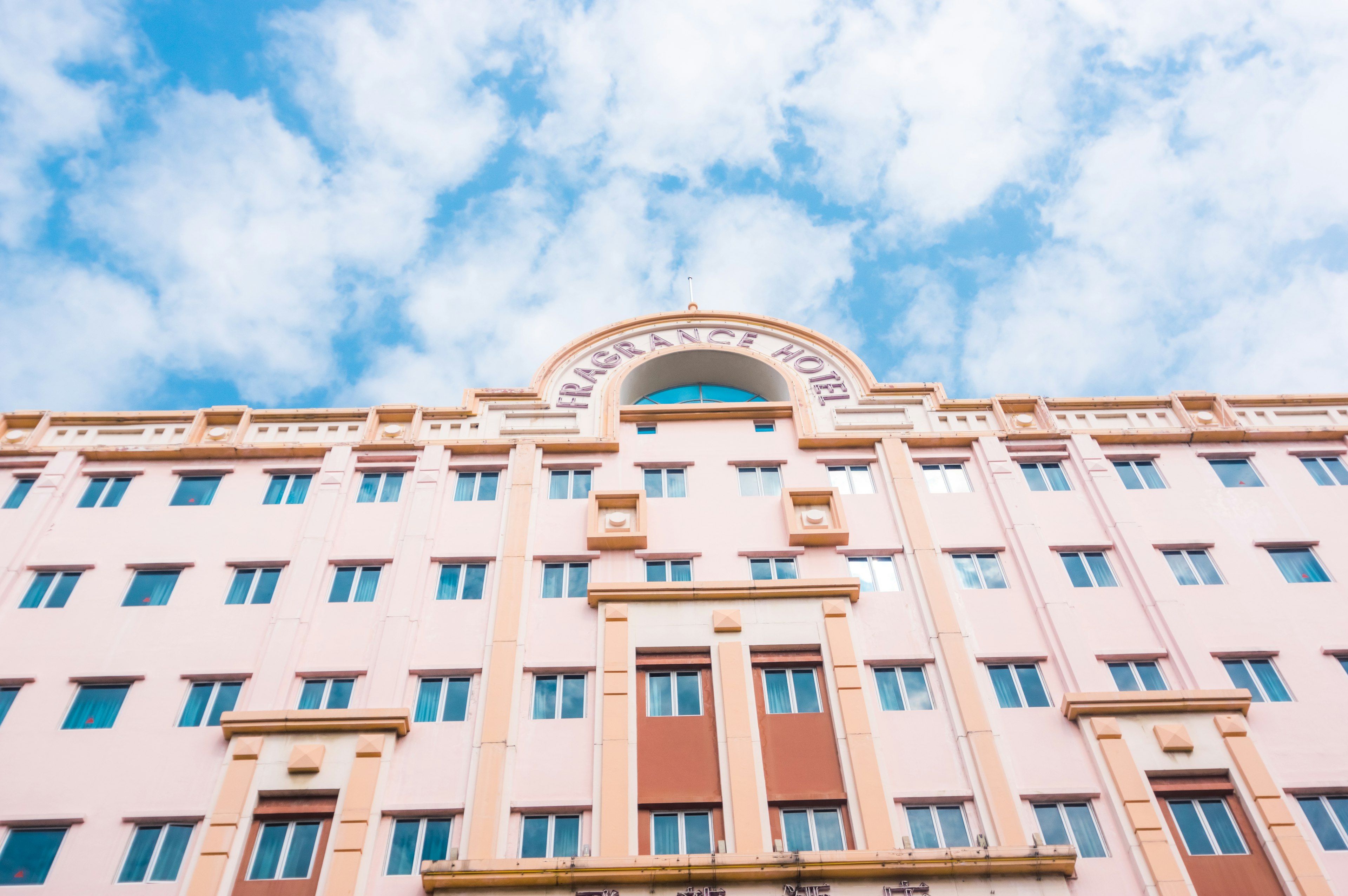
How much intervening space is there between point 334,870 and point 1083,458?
26.1 metres

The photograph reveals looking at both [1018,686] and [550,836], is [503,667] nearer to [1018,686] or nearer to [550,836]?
[550,836]

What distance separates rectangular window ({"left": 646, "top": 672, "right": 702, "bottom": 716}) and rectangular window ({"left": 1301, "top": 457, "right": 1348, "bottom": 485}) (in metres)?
22.4

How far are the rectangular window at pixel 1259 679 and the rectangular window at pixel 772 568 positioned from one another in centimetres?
1216

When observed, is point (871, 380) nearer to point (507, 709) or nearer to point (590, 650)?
point (590, 650)

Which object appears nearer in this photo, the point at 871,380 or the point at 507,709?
the point at 507,709

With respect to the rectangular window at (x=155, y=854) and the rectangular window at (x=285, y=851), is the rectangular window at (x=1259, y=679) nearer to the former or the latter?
the rectangular window at (x=285, y=851)

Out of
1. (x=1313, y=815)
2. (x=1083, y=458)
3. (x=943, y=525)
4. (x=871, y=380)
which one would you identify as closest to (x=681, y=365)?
(x=871, y=380)

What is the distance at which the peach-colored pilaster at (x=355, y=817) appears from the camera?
2269 cm

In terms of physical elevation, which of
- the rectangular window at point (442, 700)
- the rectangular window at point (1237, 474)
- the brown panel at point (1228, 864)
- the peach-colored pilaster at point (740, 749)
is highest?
the rectangular window at point (1237, 474)

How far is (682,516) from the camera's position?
1266 inches

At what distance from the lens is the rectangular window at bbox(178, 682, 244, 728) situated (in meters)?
26.4

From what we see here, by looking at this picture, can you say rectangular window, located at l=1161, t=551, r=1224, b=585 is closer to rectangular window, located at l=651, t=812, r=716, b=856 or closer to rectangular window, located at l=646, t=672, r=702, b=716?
rectangular window, located at l=646, t=672, r=702, b=716

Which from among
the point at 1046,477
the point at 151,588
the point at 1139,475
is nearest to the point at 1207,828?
the point at 1046,477

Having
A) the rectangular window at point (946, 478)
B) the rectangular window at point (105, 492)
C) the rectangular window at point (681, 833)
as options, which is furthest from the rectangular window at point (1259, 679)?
the rectangular window at point (105, 492)
